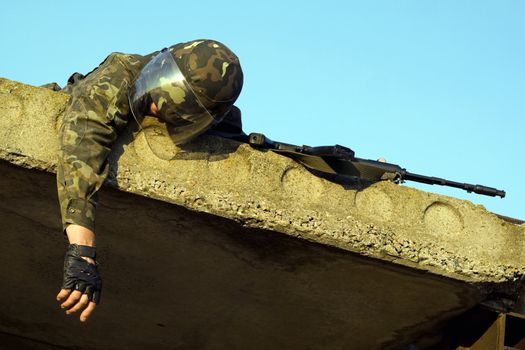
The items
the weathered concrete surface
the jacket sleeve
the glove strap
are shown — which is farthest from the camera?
the weathered concrete surface

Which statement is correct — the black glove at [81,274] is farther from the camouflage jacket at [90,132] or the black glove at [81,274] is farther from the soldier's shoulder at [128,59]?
the soldier's shoulder at [128,59]

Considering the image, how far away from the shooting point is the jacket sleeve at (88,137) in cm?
452

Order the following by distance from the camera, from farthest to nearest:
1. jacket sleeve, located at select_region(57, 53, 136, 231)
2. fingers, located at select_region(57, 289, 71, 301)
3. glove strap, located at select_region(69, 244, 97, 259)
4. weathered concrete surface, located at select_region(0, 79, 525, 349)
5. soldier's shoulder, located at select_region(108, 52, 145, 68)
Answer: soldier's shoulder, located at select_region(108, 52, 145, 68)
weathered concrete surface, located at select_region(0, 79, 525, 349)
jacket sleeve, located at select_region(57, 53, 136, 231)
glove strap, located at select_region(69, 244, 97, 259)
fingers, located at select_region(57, 289, 71, 301)

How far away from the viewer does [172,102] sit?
16.0 ft

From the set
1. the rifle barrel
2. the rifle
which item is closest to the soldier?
the rifle

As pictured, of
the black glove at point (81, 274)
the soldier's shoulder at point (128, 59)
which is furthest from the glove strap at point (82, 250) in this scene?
the soldier's shoulder at point (128, 59)

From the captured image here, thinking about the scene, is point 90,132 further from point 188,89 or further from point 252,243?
point 252,243

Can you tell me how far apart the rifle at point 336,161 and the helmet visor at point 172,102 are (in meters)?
0.35

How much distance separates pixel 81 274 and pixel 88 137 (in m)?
0.71

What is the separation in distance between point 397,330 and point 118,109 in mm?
2311

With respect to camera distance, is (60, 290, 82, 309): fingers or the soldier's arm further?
the soldier's arm

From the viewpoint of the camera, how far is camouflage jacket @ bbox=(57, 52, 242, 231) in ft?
14.8

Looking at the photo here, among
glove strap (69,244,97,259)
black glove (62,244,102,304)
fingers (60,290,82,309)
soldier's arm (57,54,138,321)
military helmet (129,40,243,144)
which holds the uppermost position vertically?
military helmet (129,40,243,144)

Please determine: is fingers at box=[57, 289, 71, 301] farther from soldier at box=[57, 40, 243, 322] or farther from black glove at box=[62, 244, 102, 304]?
soldier at box=[57, 40, 243, 322]
